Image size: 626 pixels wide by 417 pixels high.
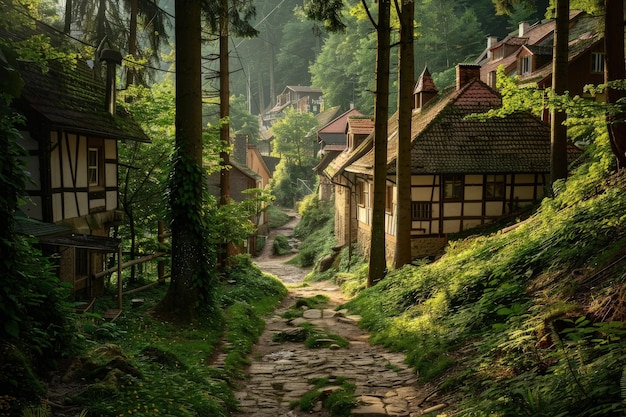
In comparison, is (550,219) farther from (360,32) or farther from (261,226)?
(360,32)

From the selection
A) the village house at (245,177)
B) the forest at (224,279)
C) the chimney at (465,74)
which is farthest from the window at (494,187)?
the village house at (245,177)

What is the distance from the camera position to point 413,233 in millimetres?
23406

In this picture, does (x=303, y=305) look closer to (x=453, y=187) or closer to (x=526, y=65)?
(x=453, y=187)

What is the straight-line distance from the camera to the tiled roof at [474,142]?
22844 millimetres

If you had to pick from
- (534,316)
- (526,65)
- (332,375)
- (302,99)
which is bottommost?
(332,375)

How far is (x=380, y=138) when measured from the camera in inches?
733

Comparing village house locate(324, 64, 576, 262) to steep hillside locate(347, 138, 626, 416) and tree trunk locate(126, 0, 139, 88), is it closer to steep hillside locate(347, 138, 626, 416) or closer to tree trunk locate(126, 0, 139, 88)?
steep hillside locate(347, 138, 626, 416)

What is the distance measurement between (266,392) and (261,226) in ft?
141

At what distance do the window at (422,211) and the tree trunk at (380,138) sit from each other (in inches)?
176

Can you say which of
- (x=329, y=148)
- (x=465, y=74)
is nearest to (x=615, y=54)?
(x=465, y=74)

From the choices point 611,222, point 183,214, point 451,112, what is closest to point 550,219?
point 611,222

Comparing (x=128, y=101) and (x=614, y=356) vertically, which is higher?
(x=128, y=101)

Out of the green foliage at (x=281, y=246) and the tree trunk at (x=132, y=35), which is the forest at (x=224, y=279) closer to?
the tree trunk at (x=132, y=35)

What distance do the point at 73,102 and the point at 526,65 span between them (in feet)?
107
